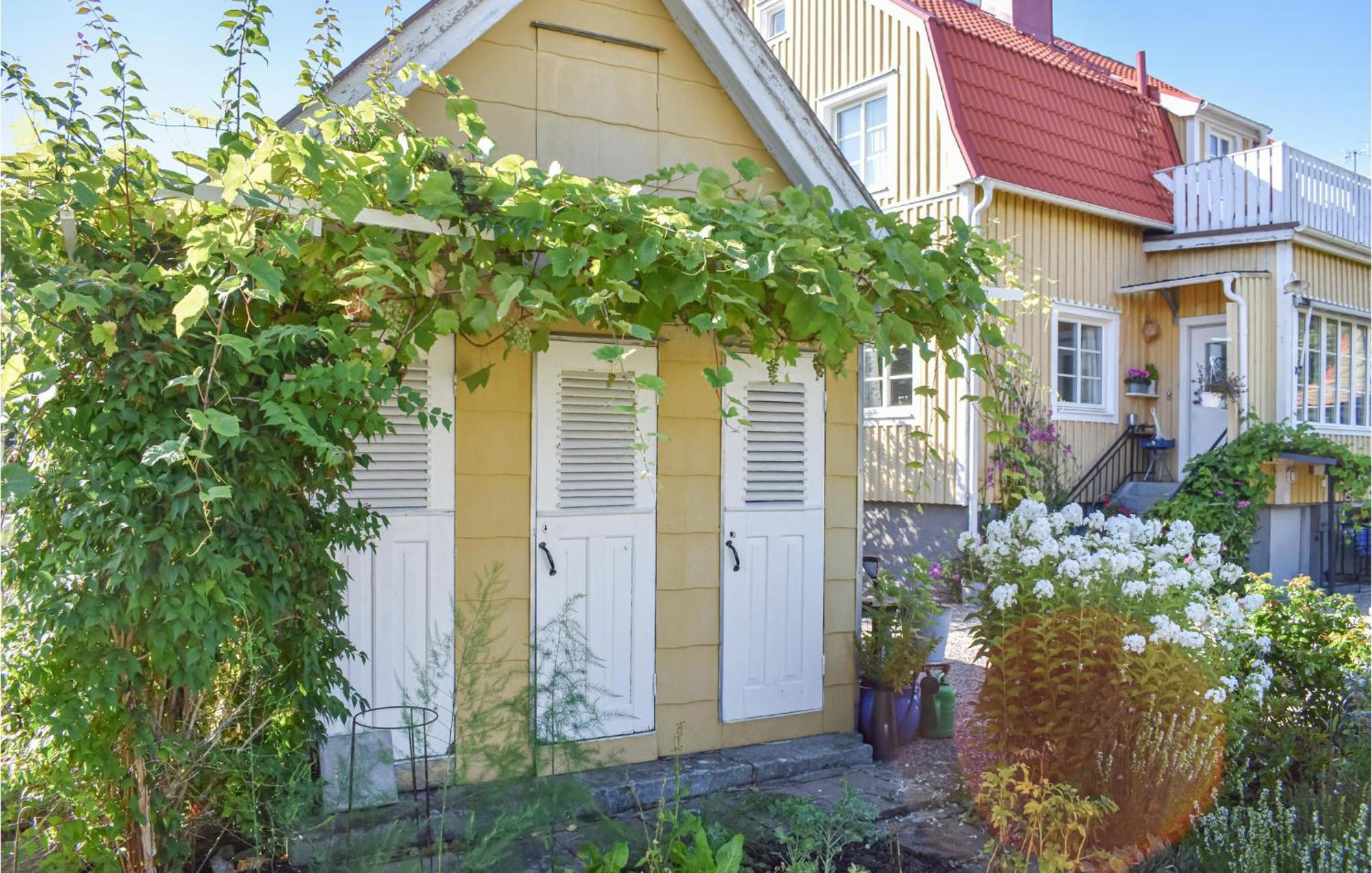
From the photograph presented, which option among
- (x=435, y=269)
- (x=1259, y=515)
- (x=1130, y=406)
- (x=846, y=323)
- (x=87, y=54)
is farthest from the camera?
(x=1130, y=406)

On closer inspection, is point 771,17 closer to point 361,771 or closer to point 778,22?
point 778,22

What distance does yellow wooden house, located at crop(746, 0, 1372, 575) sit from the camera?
36.4 feet

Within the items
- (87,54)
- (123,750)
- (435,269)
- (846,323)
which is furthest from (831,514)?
(87,54)

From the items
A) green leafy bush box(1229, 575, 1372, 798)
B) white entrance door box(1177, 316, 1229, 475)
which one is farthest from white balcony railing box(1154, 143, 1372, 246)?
green leafy bush box(1229, 575, 1372, 798)

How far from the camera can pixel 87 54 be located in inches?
126

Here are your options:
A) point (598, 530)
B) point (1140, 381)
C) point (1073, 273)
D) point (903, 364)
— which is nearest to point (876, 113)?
point (1073, 273)

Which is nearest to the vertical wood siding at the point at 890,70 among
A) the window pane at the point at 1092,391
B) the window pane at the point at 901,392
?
the window pane at the point at 901,392

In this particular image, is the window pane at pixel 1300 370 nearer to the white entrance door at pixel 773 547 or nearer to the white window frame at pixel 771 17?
the white window frame at pixel 771 17

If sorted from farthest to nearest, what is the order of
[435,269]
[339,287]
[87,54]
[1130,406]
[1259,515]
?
[1130,406] → [1259,515] → [435,269] → [339,287] → [87,54]

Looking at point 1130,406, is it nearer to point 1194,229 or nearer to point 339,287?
point 1194,229

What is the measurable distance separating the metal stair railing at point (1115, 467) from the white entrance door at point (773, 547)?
22.8 ft

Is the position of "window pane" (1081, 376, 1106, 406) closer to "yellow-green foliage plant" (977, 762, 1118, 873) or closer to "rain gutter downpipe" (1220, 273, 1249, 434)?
"rain gutter downpipe" (1220, 273, 1249, 434)

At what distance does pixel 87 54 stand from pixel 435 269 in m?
1.29

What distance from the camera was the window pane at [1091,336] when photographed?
12.0m
